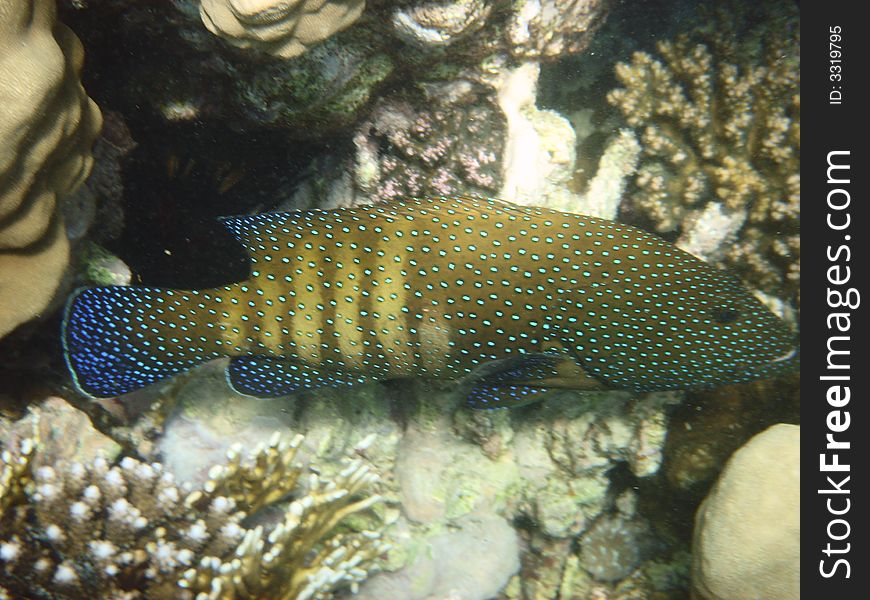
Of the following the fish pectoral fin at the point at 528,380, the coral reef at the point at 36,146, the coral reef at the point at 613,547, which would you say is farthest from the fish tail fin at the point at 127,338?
the coral reef at the point at 613,547

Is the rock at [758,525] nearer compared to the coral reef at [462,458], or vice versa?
the rock at [758,525]

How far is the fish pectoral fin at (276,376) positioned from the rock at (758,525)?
9.56 ft

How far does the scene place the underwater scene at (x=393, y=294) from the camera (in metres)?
3.79

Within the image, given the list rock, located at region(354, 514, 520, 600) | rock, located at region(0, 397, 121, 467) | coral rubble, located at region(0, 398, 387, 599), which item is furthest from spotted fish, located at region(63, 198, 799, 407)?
rock, located at region(354, 514, 520, 600)

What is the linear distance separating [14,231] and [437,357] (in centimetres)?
272

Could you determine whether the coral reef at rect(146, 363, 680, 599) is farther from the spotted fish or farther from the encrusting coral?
the spotted fish

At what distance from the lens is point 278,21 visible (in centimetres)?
316

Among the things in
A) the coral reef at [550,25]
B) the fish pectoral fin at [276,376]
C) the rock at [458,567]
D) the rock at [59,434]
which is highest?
the coral reef at [550,25]

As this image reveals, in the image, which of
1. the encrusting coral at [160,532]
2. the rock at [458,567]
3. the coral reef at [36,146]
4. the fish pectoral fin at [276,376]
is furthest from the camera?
the rock at [458,567]

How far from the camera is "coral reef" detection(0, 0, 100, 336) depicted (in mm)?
2762

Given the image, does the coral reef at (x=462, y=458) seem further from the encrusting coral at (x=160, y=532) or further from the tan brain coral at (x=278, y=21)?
the tan brain coral at (x=278, y=21)
